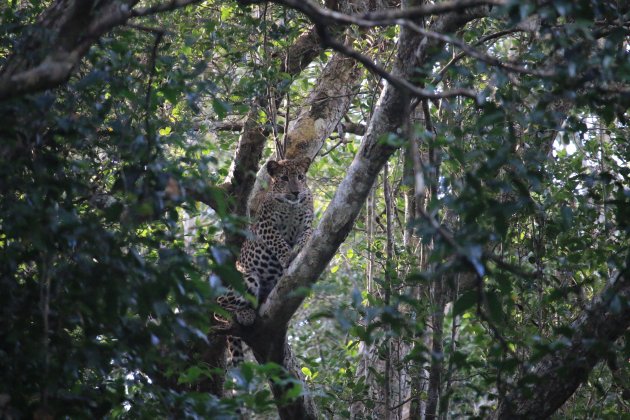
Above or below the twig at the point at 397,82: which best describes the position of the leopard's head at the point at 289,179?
above

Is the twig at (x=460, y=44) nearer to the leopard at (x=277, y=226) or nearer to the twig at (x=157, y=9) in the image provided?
the twig at (x=157, y=9)

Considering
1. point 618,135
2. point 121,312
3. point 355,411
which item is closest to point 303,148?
point 355,411

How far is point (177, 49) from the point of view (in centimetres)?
780

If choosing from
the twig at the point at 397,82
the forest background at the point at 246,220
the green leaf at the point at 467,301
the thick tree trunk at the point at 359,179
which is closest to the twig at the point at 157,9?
the forest background at the point at 246,220

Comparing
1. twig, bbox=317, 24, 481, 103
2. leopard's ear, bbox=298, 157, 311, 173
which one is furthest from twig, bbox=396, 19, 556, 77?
leopard's ear, bbox=298, 157, 311, 173

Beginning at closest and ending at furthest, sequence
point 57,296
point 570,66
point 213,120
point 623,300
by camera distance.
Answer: point 570,66 → point 57,296 → point 623,300 → point 213,120

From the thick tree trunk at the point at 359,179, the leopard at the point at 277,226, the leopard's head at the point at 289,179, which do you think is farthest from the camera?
the leopard's head at the point at 289,179

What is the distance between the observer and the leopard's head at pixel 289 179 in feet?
29.9

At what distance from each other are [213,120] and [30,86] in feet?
17.8

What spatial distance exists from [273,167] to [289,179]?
0.85 ft

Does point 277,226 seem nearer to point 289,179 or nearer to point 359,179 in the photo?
point 289,179

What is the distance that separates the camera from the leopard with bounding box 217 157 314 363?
838 cm

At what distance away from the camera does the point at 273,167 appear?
918 cm

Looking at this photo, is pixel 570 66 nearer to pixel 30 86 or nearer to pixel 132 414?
pixel 30 86
